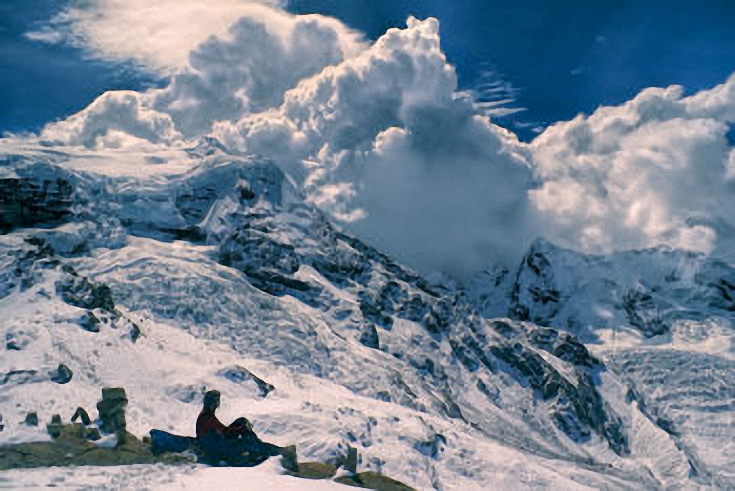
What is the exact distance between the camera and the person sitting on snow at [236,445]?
101 meters

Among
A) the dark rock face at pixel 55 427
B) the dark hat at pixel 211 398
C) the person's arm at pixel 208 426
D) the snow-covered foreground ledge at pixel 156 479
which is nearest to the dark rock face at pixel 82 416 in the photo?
the dark rock face at pixel 55 427

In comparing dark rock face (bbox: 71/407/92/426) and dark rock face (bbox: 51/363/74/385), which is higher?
dark rock face (bbox: 51/363/74/385)

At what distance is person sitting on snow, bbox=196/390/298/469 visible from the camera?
10069 cm

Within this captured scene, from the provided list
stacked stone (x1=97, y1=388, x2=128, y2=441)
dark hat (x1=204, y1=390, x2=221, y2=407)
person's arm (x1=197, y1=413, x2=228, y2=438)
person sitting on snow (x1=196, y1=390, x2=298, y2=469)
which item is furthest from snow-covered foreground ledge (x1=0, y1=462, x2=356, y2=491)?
stacked stone (x1=97, y1=388, x2=128, y2=441)

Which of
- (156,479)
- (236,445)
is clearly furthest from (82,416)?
(156,479)

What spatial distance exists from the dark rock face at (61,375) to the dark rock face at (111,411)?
65.6 ft

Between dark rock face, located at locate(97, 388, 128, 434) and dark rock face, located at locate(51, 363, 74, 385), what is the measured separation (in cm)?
2000

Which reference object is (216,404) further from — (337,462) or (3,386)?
(3,386)

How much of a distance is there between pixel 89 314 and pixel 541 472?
10062 cm

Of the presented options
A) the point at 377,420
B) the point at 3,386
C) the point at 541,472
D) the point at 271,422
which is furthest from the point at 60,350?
the point at 541,472

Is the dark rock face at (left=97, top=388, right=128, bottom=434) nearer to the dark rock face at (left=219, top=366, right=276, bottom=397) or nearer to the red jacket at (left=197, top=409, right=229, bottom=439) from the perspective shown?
the red jacket at (left=197, top=409, right=229, bottom=439)

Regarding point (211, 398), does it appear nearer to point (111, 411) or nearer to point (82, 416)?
point (82, 416)

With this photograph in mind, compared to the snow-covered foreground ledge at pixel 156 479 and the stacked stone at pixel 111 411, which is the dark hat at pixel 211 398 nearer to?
the stacked stone at pixel 111 411

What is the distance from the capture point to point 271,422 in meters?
147
